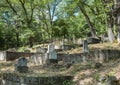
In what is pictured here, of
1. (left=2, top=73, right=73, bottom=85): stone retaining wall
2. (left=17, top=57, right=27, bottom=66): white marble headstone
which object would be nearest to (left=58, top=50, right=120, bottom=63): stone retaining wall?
(left=17, top=57, right=27, bottom=66): white marble headstone

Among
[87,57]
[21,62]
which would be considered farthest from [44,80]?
[87,57]

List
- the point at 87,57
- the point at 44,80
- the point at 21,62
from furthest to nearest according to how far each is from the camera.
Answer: the point at 87,57 < the point at 21,62 < the point at 44,80

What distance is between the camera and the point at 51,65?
1544 cm

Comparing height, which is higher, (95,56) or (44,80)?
(95,56)

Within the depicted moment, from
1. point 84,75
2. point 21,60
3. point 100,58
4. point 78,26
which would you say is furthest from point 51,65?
point 78,26

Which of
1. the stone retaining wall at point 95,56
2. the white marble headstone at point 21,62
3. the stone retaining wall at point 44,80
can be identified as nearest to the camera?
the stone retaining wall at point 44,80

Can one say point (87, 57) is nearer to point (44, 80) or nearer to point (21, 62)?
point (21, 62)

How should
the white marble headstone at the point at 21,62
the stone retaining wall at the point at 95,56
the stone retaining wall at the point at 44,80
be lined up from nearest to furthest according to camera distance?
the stone retaining wall at the point at 44,80 → the stone retaining wall at the point at 95,56 → the white marble headstone at the point at 21,62

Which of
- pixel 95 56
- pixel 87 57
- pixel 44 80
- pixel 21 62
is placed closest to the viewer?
pixel 44 80

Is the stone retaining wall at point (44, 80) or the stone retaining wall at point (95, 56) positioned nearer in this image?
the stone retaining wall at point (44, 80)

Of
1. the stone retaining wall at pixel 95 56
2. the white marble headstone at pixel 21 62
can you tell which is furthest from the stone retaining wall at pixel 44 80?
the stone retaining wall at pixel 95 56

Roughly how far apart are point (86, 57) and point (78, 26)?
88.8ft

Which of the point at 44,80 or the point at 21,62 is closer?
the point at 44,80

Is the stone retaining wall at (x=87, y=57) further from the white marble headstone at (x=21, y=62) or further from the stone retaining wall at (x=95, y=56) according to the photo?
the white marble headstone at (x=21, y=62)
